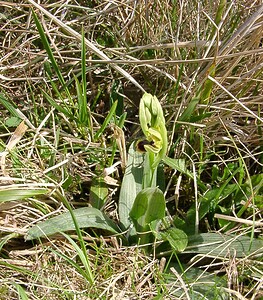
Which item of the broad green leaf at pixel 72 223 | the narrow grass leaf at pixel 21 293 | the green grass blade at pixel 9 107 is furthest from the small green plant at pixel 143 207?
the green grass blade at pixel 9 107

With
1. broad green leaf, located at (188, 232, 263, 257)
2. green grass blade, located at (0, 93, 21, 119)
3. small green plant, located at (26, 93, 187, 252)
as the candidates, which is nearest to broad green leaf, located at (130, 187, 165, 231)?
small green plant, located at (26, 93, 187, 252)

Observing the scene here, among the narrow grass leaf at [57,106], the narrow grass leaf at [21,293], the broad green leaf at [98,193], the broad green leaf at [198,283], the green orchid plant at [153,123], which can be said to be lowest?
the broad green leaf at [198,283]

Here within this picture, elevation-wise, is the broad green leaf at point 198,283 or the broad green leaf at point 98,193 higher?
the broad green leaf at point 98,193

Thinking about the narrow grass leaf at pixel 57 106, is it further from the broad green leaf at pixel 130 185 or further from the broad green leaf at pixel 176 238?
the broad green leaf at pixel 176 238

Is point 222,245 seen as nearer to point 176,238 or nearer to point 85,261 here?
point 176,238

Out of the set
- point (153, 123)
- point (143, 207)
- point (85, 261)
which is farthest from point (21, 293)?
point (153, 123)

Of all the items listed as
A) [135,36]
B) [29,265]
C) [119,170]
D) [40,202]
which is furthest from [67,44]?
[29,265]

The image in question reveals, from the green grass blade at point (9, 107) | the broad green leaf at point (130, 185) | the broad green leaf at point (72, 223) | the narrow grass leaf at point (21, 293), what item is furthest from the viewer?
the green grass blade at point (9, 107)
